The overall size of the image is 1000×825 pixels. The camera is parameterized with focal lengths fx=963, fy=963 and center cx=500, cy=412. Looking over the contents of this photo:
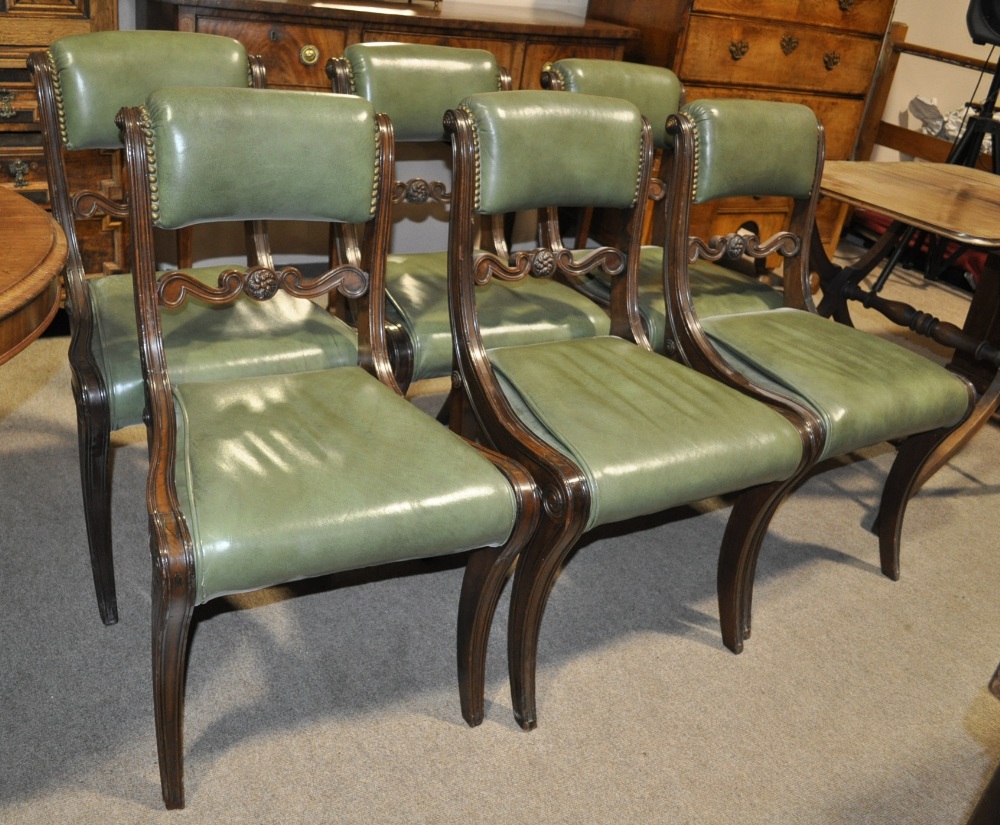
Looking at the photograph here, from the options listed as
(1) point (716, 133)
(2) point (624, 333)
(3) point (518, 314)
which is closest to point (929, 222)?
(1) point (716, 133)

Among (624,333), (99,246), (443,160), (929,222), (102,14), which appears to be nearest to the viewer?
(624,333)

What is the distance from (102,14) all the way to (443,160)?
128 cm

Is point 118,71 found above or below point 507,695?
above

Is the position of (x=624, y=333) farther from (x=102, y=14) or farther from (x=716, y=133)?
(x=102, y=14)

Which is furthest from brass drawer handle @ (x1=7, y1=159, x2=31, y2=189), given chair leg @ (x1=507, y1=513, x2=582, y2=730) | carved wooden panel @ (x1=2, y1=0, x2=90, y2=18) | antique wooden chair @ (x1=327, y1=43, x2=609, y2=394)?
chair leg @ (x1=507, y1=513, x2=582, y2=730)

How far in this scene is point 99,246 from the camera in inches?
113

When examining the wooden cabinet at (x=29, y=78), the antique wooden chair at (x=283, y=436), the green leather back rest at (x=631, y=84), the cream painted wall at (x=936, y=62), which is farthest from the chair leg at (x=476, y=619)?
the cream painted wall at (x=936, y=62)

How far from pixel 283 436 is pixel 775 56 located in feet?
9.47

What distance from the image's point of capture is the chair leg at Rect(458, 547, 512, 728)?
1.62m

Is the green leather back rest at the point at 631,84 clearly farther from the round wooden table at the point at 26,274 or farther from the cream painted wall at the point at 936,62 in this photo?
the cream painted wall at the point at 936,62

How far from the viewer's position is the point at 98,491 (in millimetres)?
1783

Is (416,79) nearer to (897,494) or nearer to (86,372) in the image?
(86,372)

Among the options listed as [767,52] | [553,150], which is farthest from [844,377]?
[767,52]

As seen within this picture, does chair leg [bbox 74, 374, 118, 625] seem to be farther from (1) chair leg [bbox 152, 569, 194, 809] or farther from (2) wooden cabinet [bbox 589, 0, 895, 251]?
(2) wooden cabinet [bbox 589, 0, 895, 251]
